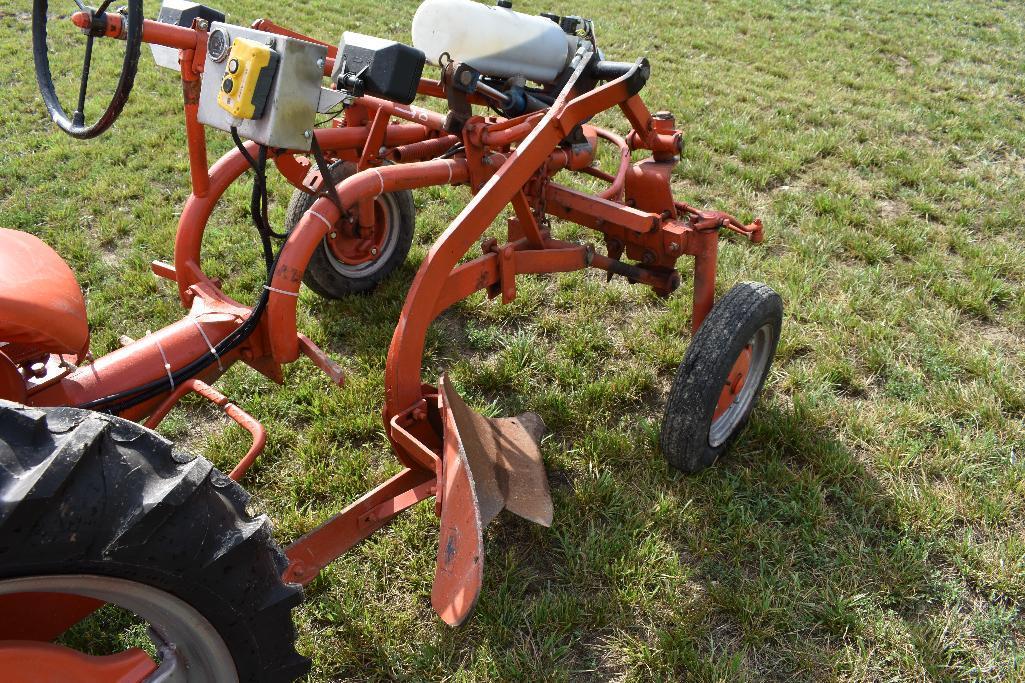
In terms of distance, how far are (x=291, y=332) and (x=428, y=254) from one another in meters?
0.47

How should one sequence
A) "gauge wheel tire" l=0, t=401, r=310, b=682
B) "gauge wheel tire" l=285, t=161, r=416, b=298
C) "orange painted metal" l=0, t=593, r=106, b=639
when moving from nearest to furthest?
"gauge wheel tire" l=0, t=401, r=310, b=682 → "orange painted metal" l=0, t=593, r=106, b=639 → "gauge wheel tire" l=285, t=161, r=416, b=298

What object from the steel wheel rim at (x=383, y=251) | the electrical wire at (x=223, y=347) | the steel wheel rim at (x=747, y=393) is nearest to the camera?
the electrical wire at (x=223, y=347)

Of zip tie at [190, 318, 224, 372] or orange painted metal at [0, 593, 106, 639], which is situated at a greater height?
zip tie at [190, 318, 224, 372]

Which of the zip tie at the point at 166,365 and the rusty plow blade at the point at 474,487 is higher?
the zip tie at the point at 166,365

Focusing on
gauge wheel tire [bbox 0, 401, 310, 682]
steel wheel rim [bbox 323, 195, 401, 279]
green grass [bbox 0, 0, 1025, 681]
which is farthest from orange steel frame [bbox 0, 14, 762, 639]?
steel wheel rim [bbox 323, 195, 401, 279]

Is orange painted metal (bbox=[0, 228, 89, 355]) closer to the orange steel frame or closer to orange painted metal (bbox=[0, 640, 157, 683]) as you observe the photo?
the orange steel frame

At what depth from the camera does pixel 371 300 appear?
3803 millimetres

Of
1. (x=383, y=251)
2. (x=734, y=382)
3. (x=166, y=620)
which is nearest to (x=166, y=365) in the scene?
(x=166, y=620)

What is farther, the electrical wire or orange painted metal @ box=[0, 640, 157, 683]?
the electrical wire

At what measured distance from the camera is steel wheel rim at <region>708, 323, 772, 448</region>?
9.75ft

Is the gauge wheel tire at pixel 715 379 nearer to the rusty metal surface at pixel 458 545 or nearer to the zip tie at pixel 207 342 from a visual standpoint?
the rusty metal surface at pixel 458 545

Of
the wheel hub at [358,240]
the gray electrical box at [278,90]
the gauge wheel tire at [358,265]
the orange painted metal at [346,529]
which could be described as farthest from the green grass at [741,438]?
the gray electrical box at [278,90]

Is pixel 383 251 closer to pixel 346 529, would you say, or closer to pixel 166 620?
pixel 346 529

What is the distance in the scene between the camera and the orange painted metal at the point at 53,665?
147 centimetres
